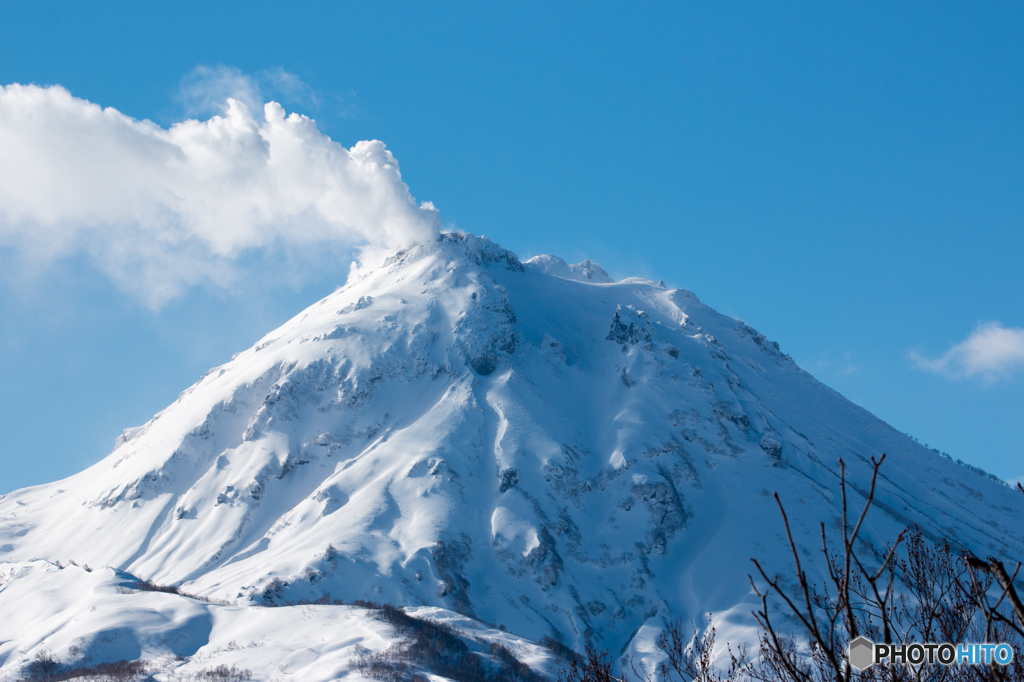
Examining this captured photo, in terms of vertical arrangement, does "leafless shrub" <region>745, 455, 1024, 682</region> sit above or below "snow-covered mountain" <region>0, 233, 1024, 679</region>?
below

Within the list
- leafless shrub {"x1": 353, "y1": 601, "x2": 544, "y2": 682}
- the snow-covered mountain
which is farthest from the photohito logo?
the snow-covered mountain

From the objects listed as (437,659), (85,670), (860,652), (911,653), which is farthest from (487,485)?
(860,652)

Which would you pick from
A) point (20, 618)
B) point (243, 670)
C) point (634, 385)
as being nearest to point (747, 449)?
point (634, 385)

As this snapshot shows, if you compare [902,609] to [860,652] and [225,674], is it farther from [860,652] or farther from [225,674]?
[225,674]

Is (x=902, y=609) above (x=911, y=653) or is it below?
above

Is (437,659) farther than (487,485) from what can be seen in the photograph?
No

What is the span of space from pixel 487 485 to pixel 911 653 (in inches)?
5695

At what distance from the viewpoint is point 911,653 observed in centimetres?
861

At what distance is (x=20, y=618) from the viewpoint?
104m

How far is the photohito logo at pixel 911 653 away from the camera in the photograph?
759 centimetres

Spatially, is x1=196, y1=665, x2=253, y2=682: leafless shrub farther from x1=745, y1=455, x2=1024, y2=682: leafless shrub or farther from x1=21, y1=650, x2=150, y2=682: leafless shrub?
x1=745, y1=455, x2=1024, y2=682: leafless shrub

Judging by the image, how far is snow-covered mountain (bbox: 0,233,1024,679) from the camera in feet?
418

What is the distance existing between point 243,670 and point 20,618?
49.3 metres

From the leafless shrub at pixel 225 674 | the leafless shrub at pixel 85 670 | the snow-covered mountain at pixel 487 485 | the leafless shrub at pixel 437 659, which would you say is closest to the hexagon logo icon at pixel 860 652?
the leafless shrub at pixel 437 659
